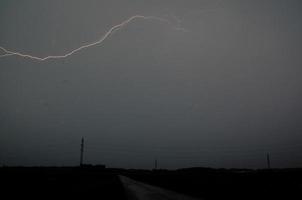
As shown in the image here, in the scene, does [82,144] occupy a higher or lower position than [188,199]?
higher

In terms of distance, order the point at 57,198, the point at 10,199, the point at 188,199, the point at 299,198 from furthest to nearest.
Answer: the point at 57,198 < the point at 10,199 < the point at 299,198 < the point at 188,199

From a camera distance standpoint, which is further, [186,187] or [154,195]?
[186,187]

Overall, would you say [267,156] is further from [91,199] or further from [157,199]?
[157,199]

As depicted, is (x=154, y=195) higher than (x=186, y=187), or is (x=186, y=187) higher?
(x=154, y=195)

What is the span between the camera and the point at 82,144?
58594 millimetres

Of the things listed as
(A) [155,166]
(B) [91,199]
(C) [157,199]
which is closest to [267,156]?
(A) [155,166]

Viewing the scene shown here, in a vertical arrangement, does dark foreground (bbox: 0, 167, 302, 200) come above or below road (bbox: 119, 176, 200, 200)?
below

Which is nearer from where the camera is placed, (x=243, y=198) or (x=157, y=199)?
(x=157, y=199)

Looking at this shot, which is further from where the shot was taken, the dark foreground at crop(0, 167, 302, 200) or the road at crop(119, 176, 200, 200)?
the dark foreground at crop(0, 167, 302, 200)

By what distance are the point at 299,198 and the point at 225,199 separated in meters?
→ 2.09

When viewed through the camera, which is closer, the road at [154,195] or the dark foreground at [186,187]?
the road at [154,195]

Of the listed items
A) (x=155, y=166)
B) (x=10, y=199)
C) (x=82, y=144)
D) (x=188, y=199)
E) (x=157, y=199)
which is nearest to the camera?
(x=188, y=199)

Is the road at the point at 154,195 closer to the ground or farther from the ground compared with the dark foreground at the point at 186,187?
farther from the ground

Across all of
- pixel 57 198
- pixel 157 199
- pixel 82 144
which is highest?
pixel 82 144
